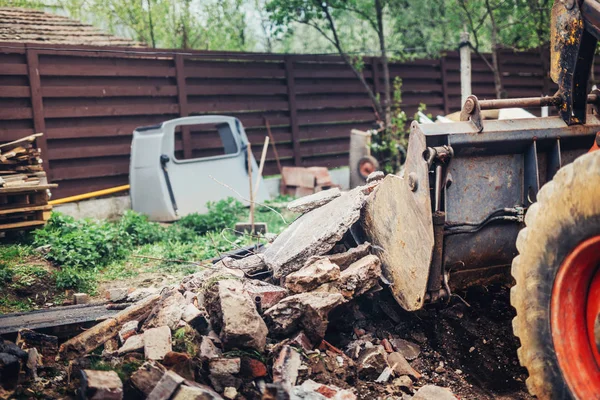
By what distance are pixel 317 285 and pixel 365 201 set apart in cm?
82

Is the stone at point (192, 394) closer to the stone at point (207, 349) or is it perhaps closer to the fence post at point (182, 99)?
the stone at point (207, 349)

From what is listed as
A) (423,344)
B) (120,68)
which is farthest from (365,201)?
(120,68)

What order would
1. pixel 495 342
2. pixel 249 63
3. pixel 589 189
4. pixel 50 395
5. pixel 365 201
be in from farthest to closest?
pixel 249 63 → pixel 365 201 → pixel 495 342 → pixel 50 395 → pixel 589 189

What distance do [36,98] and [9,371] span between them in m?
6.34

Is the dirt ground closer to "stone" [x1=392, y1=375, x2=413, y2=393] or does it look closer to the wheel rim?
"stone" [x1=392, y1=375, x2=413, y2=393]

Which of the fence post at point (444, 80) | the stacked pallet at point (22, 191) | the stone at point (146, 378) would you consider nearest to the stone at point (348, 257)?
the stone at point (146, 378)

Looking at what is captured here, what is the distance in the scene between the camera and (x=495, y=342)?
415 cm

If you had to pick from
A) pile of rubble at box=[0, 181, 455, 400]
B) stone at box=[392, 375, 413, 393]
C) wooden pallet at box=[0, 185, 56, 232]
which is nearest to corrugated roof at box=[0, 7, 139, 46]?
wooden pallet at box=[0, 185, 56, 232]

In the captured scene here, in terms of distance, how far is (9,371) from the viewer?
335cm

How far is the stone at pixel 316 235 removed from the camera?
436 centimetres

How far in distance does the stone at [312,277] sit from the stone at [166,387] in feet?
3.87

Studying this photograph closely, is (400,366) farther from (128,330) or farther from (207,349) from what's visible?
(128,330)

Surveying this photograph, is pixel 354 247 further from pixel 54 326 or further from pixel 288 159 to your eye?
pixel 288 159

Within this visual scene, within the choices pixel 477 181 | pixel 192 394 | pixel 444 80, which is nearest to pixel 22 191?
pixel 192 394
